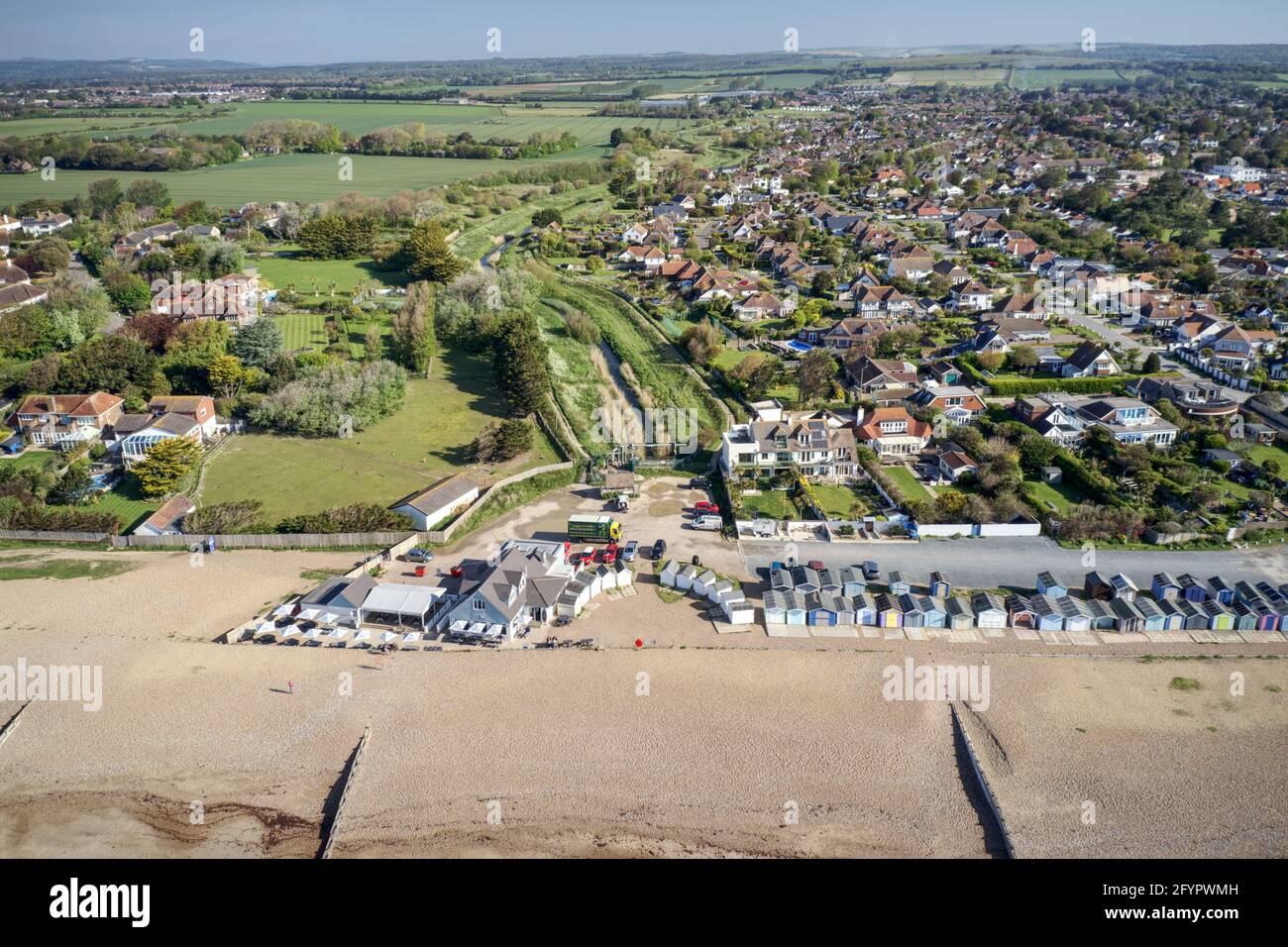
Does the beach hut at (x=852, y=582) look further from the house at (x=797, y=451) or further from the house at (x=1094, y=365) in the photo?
the house at (x=1094, y=365)

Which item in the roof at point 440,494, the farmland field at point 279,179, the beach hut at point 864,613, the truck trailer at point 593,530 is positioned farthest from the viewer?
the farmland field at point 279,179

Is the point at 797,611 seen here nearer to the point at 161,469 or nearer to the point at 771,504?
the point at 771,504

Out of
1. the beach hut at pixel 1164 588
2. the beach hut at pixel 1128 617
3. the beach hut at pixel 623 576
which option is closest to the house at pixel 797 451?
the beach hut at pixel 623 576

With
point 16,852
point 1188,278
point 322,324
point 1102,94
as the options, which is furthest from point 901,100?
point 16,852

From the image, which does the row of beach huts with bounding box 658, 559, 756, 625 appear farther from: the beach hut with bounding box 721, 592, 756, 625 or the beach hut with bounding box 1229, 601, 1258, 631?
the beach hut with bounding box 1229, 601, 1258, 631

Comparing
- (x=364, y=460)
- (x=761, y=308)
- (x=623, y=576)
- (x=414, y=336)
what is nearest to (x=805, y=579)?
(x=623, y=576)

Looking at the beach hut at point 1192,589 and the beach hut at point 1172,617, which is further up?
the beach hut at point 1192,589
